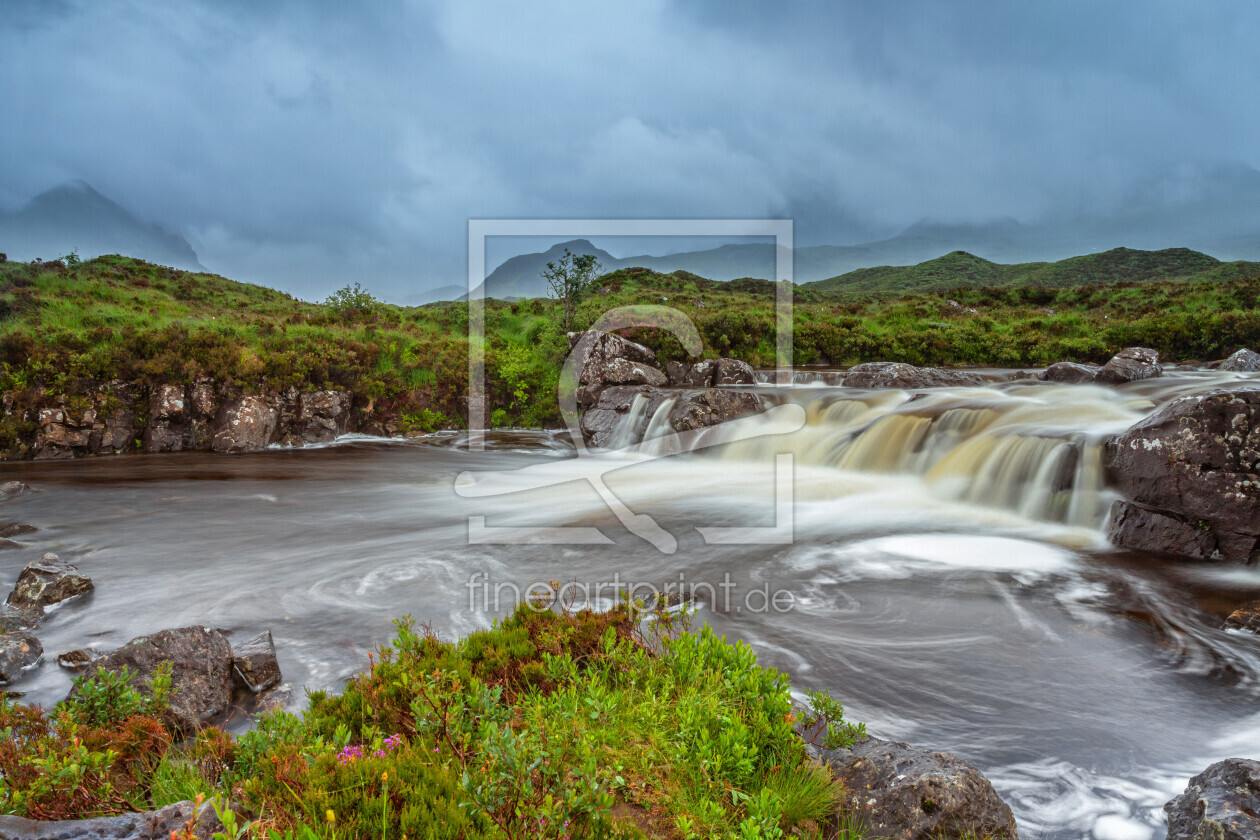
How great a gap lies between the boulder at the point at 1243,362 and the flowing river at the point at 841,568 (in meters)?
4.16

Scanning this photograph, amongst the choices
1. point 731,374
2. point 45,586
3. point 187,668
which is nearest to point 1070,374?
point 731,374

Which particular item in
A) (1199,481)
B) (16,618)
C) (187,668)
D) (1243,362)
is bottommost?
(16,618)

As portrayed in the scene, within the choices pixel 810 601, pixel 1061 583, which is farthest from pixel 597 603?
pixel 1061 583

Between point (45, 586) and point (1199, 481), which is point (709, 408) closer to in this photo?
point (1199, 481)

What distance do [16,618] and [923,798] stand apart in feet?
26.4

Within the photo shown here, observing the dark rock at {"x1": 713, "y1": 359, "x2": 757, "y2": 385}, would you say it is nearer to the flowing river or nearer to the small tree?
the flowing river

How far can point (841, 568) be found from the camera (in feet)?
27.6

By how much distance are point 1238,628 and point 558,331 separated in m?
19.8

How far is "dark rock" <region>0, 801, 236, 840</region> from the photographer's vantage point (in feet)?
7.54

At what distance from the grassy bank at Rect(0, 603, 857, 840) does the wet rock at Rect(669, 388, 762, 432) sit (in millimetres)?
12571

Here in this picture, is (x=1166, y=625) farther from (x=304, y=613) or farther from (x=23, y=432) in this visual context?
(x=23, y=432)

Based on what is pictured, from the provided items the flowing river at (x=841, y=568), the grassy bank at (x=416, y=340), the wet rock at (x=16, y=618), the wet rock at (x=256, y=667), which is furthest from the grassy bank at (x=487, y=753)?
the grassy bank at (x=416, y=340)

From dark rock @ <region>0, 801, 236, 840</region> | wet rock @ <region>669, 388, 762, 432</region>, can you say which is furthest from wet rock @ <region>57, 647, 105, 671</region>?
wet rock @ <region>669, 388, 762, 432</region>

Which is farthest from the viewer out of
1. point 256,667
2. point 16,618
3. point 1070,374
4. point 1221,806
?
point 1070,374
